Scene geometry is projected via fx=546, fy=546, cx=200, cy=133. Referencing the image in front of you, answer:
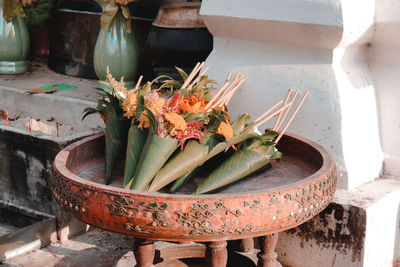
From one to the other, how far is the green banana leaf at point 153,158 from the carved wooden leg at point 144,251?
18 cm

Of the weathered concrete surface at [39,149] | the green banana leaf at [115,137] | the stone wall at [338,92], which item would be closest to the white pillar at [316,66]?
the stone wall at [338,92]

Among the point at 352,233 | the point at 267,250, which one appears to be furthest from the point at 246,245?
the point at 352,233

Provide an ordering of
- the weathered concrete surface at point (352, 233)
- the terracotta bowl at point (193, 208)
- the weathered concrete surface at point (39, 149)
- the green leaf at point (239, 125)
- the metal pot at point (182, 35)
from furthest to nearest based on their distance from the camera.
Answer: the metal pot at point (182, 35) < the weathered concrete surface at point (39, 149) < the weathered concrete surface at point (352, 233) < the green leaf at point (239, 125) < the terracotta bowl at point (193, 208)

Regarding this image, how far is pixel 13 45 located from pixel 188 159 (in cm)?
261

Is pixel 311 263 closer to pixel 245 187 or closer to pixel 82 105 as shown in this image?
pixel 245 187

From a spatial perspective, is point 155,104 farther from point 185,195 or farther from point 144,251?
point 144,251

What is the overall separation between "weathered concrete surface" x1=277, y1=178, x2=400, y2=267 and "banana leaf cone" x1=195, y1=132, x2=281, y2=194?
0.42 m

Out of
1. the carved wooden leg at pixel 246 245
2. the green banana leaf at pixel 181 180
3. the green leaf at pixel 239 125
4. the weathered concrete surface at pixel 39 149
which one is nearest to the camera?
the green banana leaf at pixel 181 180

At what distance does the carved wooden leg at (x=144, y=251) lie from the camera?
1757 millimetres

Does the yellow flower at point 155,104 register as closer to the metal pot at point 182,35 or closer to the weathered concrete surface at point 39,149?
the weathered concrete surface at point 39,149

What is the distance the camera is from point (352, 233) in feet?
6.84

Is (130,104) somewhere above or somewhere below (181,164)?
above

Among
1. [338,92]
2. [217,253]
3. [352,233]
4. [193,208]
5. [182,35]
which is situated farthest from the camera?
[182,35]

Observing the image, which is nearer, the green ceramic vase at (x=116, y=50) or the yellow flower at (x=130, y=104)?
the yellow flower at (x=130, y=104)
